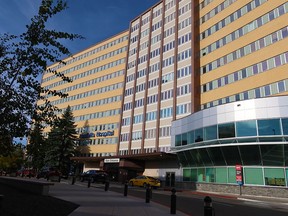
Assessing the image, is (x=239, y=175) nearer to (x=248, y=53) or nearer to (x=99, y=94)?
(x=248, y=53)

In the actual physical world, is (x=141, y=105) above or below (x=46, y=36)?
above

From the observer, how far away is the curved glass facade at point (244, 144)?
88.1 ft

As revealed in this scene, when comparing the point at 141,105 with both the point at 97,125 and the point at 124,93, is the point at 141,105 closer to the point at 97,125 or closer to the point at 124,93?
the point at 124,93

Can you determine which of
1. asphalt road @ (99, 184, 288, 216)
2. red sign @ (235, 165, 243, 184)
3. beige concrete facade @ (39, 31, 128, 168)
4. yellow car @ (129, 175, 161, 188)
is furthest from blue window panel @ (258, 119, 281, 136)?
beige concrete facade @ (39, 31, 128, 168)

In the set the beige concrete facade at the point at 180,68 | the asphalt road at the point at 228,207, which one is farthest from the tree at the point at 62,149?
the asphalt road at the point at 228,207

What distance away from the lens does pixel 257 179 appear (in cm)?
2792

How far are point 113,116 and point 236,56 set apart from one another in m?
30.5

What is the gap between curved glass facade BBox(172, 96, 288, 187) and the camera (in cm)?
2684

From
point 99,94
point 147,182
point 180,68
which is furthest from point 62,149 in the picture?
point 147,182

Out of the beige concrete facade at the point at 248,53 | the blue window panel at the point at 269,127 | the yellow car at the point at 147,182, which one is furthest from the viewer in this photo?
the yellow car at the point at 147,182

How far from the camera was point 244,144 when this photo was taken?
92.3 feet

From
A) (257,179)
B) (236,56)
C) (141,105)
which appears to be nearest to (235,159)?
(257,179)

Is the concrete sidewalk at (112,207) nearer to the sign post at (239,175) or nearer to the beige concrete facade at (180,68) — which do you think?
the sign post at (239,175)

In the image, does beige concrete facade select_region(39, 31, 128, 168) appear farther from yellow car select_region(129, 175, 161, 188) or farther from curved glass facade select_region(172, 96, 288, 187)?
curved glass facade select_region(172, 96, 288, 187)
